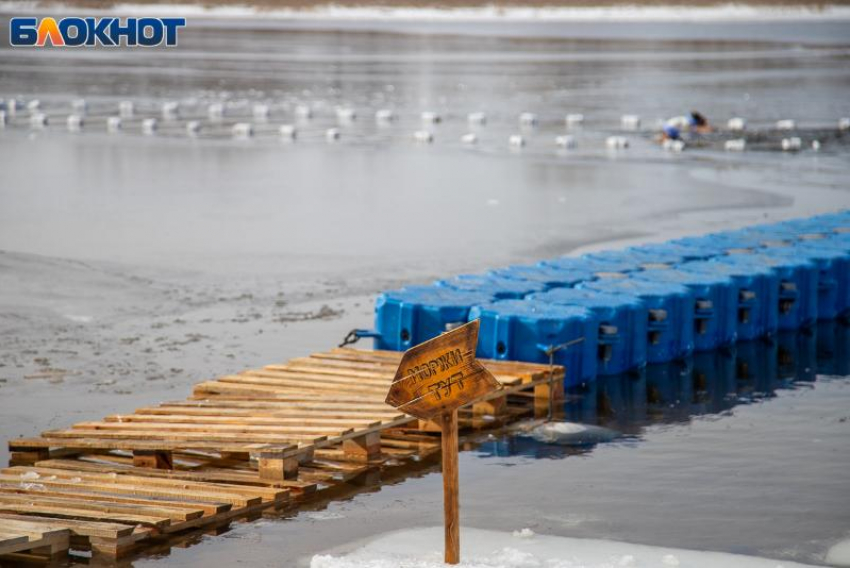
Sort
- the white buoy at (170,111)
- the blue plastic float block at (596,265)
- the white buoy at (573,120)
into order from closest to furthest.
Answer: the blue plastic float block at (596,265)
the white buoy at (573,120)
the white buoy at (170,111)

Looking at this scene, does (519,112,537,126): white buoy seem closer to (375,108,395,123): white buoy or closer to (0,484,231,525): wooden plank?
(375,108,395,123): white buoy

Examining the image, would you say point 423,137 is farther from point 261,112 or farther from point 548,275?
point 548,275

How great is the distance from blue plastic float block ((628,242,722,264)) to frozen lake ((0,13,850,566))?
5.62 feet

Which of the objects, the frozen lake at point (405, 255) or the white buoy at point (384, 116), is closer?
the frozen lake at point (405, 255)

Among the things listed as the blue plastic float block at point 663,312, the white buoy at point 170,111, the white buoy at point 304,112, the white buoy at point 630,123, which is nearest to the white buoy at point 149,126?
the white buoy at point 170,111

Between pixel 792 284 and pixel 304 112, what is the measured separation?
99.1 ft

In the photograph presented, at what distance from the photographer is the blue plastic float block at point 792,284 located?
63.3 feet

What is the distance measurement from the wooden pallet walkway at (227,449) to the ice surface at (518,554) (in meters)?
1.34

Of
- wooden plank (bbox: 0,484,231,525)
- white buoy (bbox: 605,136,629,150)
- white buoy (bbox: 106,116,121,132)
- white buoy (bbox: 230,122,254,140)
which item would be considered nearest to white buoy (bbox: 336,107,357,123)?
white buoy (bbox: 230,122,254,140)

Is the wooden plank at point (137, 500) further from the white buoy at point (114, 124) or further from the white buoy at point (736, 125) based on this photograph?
the white buoy at point (736, 125)

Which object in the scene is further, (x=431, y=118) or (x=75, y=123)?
(x=431, y=118)

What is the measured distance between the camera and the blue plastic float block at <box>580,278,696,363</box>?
56.8 ft

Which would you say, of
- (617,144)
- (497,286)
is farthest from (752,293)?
(617,144)

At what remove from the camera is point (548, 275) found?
719 inches
